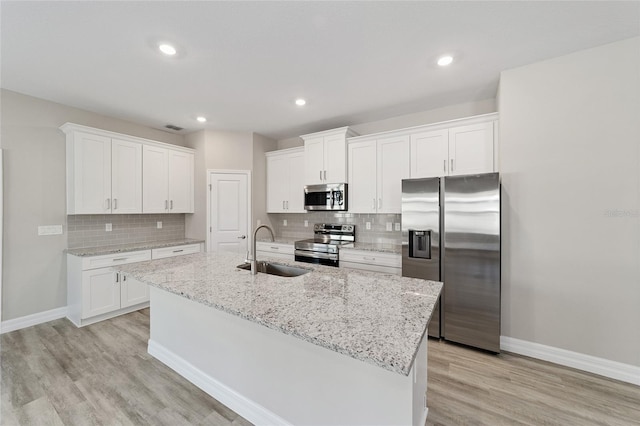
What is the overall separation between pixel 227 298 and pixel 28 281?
11.2ft

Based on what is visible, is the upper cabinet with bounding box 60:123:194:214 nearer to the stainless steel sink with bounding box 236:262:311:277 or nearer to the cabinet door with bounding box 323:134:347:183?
the cabinet door with bounding box 323:134:347:183

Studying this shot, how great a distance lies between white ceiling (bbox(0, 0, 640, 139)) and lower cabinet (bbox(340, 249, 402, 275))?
1989 millimetres

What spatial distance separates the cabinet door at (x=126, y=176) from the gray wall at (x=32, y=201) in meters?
0.54

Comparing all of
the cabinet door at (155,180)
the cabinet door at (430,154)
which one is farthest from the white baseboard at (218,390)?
the cabinet door at (430,154)

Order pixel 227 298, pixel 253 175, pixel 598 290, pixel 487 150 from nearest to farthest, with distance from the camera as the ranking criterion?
pixel 227 298
pixel 598 290
pixel 487 150
pixel 253 175

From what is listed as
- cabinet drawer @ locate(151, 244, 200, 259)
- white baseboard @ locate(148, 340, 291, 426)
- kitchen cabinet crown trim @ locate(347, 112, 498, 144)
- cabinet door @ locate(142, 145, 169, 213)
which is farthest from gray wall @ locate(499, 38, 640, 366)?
cabinet door @ locate(142, 145, 169, 213)

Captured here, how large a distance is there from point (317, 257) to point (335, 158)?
155 cm

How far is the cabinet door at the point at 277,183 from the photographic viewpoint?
15.2 feet

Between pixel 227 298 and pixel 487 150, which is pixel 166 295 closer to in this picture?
pixel 227 298

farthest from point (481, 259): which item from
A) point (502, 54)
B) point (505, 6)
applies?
point (505, 6)

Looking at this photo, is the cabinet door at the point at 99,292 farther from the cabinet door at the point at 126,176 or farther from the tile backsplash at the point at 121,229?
the cabinet door at the point at 126,176

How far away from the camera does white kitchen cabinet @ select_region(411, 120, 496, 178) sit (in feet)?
9.56

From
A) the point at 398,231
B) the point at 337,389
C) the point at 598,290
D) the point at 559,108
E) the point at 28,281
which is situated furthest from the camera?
the point at 398,231

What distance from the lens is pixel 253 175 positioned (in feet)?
15.1
